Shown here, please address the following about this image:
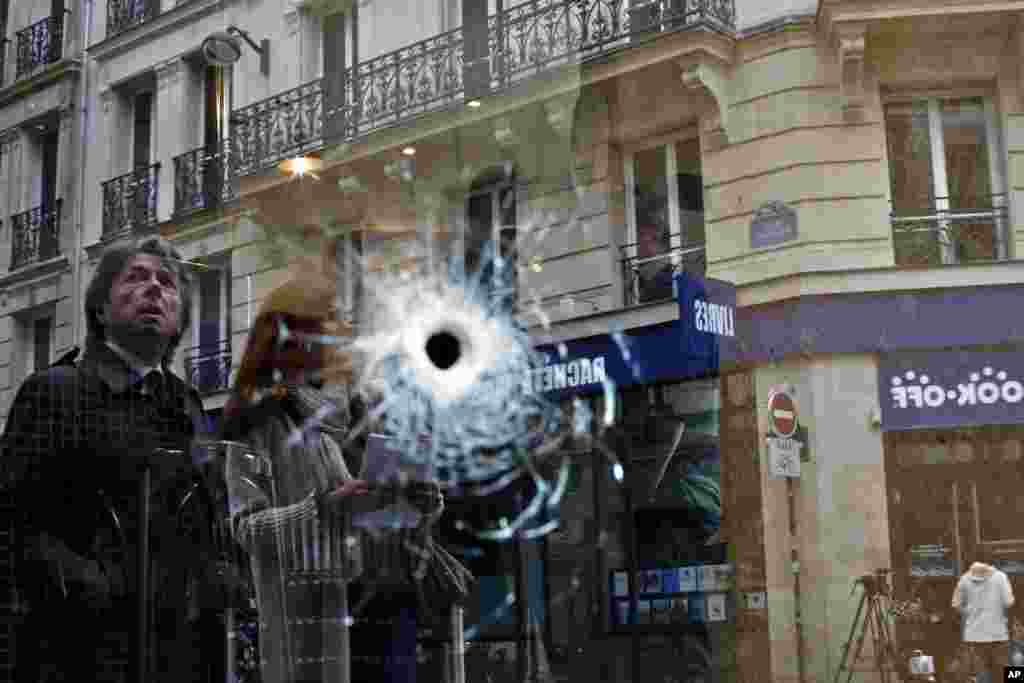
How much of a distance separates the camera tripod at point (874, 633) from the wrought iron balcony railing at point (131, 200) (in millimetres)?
1834

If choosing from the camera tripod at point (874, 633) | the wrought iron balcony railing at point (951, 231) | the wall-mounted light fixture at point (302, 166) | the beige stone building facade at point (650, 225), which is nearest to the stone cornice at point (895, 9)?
the beige stone building facade at point (650, 225)

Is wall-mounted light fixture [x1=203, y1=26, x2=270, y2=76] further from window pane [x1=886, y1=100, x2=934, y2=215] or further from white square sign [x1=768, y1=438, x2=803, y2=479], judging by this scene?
window pane [x1=886, y1=100, x2=934, y2=215]

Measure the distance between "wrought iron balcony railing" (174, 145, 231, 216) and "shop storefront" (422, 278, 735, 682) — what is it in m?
0.59

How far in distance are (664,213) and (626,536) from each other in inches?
34.2

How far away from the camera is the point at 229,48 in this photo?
7.66ft

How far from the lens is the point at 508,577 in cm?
179

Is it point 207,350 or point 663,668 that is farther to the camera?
point 663,668

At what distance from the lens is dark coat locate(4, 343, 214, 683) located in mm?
1244

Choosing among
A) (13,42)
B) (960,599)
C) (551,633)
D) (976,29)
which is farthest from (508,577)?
(976,29)

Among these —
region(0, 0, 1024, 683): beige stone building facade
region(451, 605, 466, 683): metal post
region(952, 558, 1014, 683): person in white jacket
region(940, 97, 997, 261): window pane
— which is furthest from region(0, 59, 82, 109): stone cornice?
region(952, 558, 1014, 683): person in white jacket

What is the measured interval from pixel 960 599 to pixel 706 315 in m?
1.10

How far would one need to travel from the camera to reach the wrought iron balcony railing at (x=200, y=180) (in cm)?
202

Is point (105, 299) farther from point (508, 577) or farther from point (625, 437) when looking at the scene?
point (625, 437)

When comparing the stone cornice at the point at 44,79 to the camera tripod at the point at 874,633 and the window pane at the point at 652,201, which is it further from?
the camera tripod at the point at 874,633
